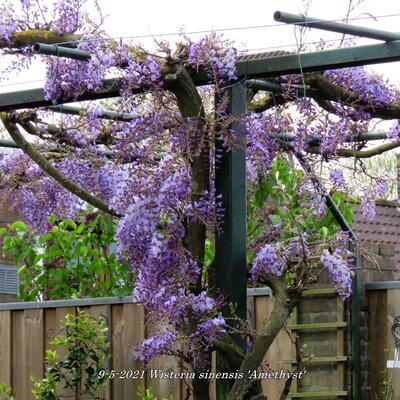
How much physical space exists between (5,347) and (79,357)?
101cm

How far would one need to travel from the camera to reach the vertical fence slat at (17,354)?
777cm

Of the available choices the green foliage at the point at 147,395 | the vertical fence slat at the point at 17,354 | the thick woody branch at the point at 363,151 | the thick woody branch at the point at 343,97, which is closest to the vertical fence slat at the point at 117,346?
the green foliage at the point at 147,395

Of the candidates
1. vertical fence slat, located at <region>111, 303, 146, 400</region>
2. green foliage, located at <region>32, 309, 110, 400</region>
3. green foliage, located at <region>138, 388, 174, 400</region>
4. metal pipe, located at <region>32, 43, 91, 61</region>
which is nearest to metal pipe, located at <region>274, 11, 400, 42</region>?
metal pipe, located at <region>32, 43, 91, 61</region>

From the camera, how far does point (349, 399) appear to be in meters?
6.10

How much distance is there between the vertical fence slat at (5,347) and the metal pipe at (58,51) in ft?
10.2

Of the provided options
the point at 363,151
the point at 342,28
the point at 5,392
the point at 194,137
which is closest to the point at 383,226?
the point at 5,392

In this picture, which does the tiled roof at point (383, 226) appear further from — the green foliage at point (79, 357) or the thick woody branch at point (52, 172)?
the thick woody branch at point (52, 172)

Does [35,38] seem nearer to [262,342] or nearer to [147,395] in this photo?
[262,342]

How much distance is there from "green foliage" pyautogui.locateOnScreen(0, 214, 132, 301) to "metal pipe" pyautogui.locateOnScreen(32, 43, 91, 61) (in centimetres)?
340

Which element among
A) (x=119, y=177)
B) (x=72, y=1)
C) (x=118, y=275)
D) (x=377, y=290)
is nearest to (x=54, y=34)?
(x=72, y=1)

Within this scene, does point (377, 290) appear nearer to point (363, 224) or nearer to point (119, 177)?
point (119, 177)

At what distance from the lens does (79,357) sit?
23.3 feet

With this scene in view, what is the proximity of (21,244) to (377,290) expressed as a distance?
3959mm

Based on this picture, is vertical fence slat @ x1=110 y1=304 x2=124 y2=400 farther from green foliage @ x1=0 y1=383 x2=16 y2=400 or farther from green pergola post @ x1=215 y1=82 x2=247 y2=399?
green pergola post @ x1=215 y1=82 x2=247 y2=399
